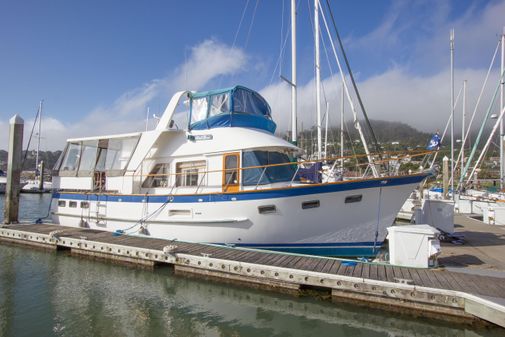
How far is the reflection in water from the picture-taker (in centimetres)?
554

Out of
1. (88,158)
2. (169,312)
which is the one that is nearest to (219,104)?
(88,158)

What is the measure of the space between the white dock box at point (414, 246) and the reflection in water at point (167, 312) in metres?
1.70

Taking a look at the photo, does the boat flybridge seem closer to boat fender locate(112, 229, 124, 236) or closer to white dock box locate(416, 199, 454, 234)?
boat fender locate(112, 229, 124, 236)

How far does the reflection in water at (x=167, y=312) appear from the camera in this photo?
5.54m

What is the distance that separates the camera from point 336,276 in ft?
21.2

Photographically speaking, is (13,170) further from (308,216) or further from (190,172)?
(308,216)

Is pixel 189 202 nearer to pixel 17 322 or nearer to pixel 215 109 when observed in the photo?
pixel 215 109

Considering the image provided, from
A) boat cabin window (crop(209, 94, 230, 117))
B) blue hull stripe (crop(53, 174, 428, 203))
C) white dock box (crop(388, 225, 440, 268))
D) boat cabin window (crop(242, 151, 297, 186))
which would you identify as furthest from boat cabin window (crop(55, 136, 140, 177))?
white dock box (crop(388, 225, 440, 268))

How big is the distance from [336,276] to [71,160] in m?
11.4

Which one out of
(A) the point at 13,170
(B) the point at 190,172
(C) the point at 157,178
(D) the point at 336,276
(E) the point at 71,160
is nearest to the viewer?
(D) the point at 336,276

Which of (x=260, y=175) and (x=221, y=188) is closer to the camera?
(x=260, y=175)

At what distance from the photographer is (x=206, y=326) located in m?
5.73

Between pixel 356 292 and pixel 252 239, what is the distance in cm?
332

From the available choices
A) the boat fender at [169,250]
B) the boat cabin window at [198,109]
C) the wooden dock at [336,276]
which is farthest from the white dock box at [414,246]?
the boat cabin window at [198,109]
